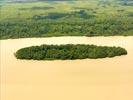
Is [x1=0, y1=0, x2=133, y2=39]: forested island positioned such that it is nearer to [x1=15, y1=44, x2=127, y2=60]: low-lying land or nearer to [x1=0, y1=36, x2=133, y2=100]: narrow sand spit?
[x1=15, y1=44, x2=127, y2=60]: low-lying land

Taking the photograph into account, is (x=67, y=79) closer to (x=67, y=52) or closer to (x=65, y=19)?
(x=67, y=52)

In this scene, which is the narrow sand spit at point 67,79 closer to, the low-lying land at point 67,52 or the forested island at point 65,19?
the low-lying land at point 67,52

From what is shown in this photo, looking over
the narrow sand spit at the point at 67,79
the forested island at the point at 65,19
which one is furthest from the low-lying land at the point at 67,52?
the forested island at the point at 65,19

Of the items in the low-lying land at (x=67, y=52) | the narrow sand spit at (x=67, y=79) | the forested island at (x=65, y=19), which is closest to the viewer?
the narrow sand spit at (x=67, y=79)

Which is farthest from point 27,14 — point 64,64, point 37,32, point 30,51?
point 64,64

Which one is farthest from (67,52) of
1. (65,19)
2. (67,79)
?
(65,19)

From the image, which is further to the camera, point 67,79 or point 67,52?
point 67,52

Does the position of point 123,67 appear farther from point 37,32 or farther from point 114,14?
point 114,14
